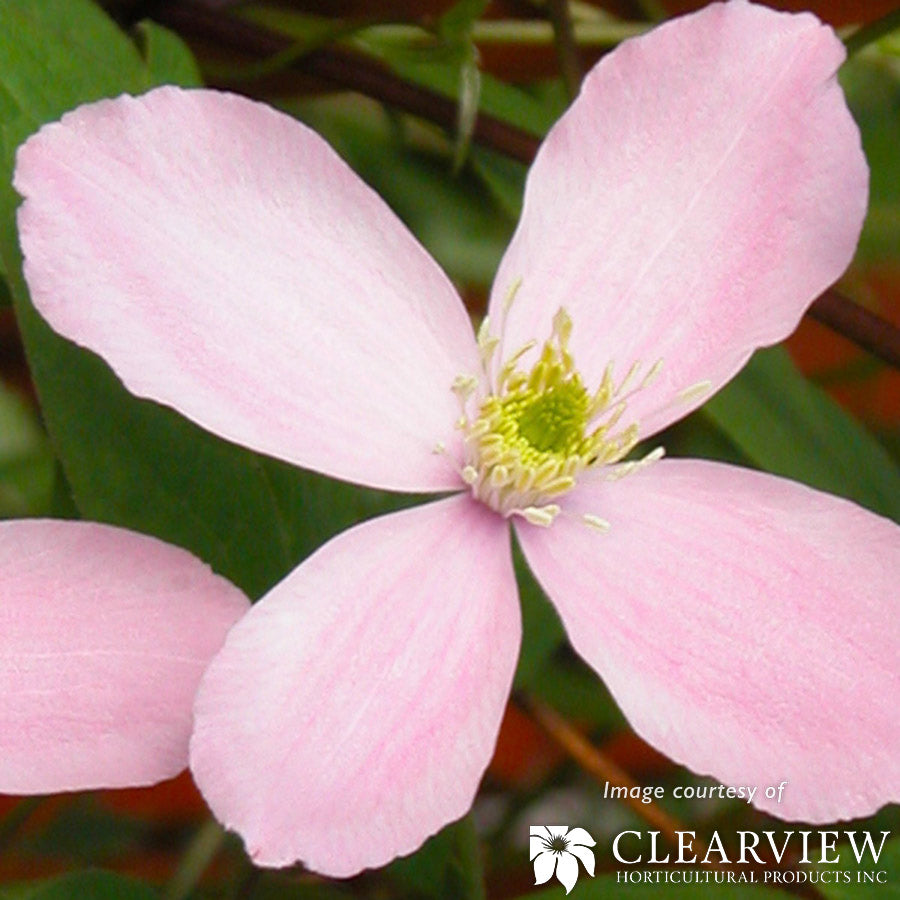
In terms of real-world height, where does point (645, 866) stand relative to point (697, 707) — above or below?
below

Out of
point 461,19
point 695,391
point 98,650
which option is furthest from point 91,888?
point 461,19

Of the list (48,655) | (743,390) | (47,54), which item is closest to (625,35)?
(743,390)

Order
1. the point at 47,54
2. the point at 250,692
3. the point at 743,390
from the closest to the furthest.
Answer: the point at 250,692 → the point at 47,54 → the point at 743,390

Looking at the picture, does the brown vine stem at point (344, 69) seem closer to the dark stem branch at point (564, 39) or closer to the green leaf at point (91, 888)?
the dark stem branch at point (564, 39)

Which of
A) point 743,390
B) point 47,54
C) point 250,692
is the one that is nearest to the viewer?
point 250,692

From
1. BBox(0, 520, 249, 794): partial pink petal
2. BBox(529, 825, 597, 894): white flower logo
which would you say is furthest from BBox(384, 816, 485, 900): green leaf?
BBox(0, 520, 249, 794): partial pink petal

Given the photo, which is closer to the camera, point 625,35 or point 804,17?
point 804,17

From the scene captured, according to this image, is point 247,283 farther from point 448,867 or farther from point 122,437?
point 448,867

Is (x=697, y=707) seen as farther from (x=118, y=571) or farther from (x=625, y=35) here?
(x=625, y=35)
